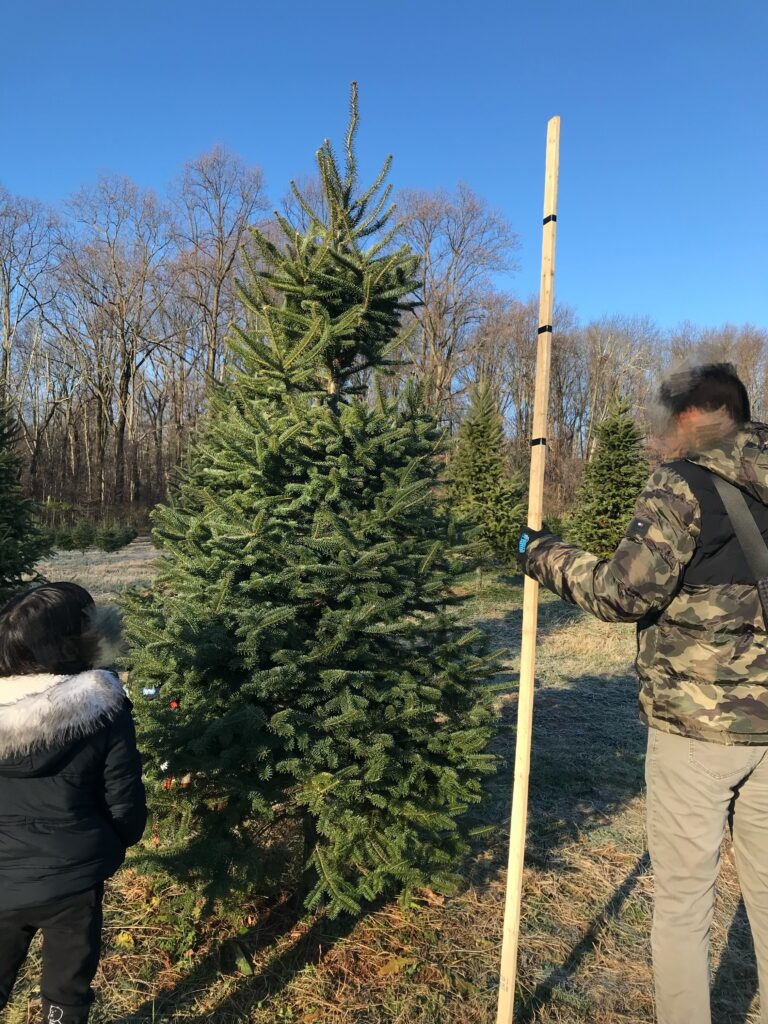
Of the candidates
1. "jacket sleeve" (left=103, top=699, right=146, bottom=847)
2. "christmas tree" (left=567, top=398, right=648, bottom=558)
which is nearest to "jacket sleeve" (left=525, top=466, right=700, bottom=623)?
"jacket sleeve" (left=103, top=699, right=146, bottom=847)

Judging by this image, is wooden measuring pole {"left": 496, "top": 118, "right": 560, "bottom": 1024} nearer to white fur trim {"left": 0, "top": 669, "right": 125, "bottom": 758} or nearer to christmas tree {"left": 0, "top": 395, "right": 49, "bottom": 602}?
white fur trim {"left": 0, "top": 669, "right": 125, "bottom": 758}

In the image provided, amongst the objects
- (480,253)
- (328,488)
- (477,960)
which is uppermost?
(480,253)

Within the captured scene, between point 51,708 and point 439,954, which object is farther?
point 439,954

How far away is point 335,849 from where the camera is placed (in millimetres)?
2754

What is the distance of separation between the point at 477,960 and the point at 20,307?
4160 centimetres

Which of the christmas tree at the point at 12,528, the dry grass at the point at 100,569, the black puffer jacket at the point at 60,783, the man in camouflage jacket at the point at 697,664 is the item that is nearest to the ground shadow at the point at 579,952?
the man in camouflage jacket at the point at 697,664

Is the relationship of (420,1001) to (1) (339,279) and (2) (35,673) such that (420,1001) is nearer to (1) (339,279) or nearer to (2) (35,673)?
(2) (35,673)

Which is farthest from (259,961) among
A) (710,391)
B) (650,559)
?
(710,391)

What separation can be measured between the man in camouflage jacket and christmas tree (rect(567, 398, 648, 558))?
13536 millimetres

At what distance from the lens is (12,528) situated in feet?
28.3

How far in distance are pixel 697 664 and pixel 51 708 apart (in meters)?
1.98

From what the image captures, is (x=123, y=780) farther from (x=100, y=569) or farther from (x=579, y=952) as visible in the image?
(x=100, y=569)

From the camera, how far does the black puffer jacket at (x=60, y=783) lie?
1.93m

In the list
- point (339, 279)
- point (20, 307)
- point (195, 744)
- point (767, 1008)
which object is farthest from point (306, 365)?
point (20, 307)
